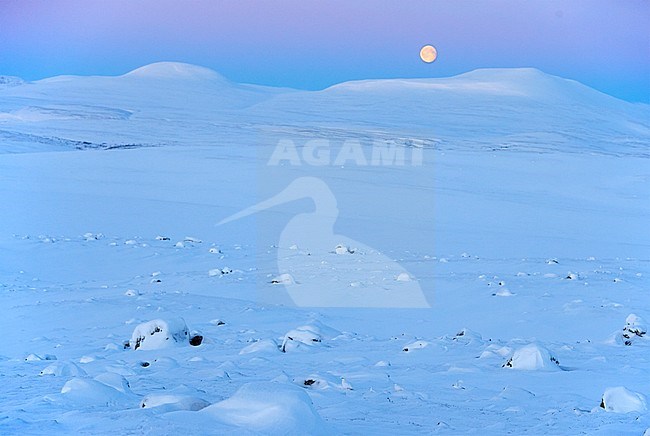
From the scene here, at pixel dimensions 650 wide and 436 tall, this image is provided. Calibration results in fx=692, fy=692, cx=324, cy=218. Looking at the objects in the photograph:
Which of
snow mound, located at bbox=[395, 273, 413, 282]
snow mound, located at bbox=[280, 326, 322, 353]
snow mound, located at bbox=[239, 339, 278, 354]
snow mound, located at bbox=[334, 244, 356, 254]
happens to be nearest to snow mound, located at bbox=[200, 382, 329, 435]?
snow mound, located at bbox=[239, 339, 278, 354]

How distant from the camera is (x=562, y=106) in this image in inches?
1708

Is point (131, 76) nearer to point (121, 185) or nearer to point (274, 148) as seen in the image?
point (274, 148)

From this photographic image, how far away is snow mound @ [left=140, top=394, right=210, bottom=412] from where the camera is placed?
A: 2760mm

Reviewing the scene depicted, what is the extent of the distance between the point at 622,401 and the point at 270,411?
1754mm

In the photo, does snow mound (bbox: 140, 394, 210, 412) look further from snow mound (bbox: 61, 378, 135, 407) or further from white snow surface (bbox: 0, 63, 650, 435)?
snow mound (bbox: 61, 378, 135, 407)

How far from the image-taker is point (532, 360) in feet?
13.6

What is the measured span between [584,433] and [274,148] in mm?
23463

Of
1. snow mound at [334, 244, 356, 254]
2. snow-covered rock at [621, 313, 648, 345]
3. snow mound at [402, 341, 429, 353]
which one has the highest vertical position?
snow-covered rock at [621, 313, 648, 345]

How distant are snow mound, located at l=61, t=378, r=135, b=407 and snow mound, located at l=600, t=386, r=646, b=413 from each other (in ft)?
7.25

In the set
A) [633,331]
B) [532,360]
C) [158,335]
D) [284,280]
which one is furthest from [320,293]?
[532,360]

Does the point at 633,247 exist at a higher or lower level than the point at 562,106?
lower

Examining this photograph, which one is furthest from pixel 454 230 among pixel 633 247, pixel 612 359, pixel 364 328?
pixel 612 359

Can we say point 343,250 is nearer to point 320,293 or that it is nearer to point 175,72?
point 320,293

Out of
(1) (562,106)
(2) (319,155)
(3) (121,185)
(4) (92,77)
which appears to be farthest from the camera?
(4) (92,77)
